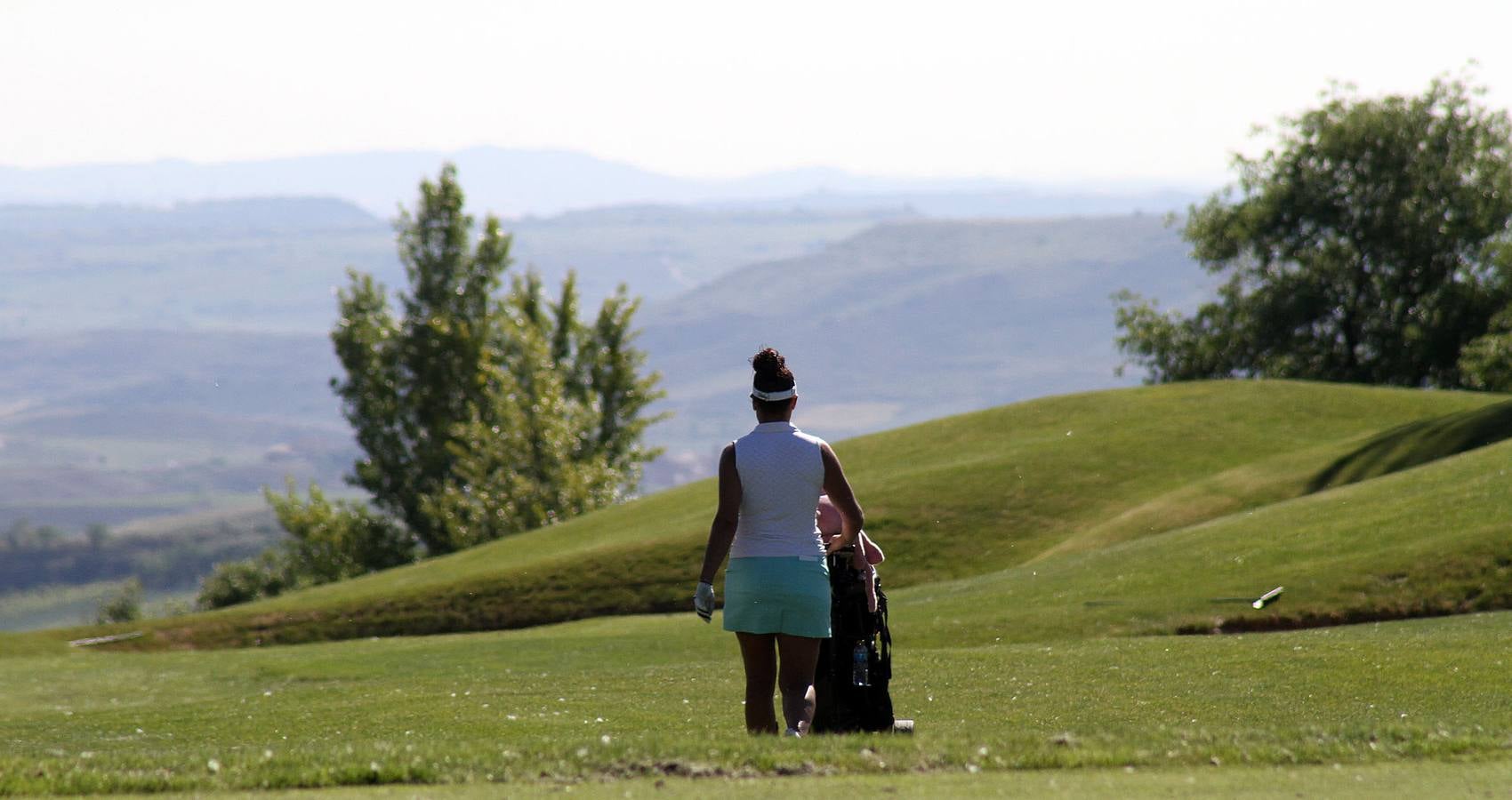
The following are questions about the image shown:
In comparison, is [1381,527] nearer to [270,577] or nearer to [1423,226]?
[1423,226]

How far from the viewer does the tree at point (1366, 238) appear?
75.4m

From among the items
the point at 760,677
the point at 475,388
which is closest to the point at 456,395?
the point at 475,388

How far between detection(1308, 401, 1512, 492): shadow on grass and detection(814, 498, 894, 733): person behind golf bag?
Result: 28706 millimetres

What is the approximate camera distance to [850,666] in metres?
11.9

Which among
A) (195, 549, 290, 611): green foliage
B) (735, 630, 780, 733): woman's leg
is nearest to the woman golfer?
(735, 630, 780, 733): woman's leg

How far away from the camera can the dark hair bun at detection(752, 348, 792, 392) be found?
424 inches

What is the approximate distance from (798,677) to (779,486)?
1442mm

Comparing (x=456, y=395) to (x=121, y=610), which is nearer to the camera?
(x=456, y=395)

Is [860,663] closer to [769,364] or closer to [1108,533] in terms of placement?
[769,364]

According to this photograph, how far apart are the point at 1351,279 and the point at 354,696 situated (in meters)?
68.6

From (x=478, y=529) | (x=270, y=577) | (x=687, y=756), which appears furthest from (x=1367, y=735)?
(x=270, y=577)

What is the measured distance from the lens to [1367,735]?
1146 cm

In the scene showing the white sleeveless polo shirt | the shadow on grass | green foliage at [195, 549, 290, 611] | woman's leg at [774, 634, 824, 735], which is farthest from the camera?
green foliage at [195, 549, 290, 611]

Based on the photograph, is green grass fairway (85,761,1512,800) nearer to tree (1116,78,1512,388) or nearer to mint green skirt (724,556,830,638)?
mint green skirt (724,556,830,638)
